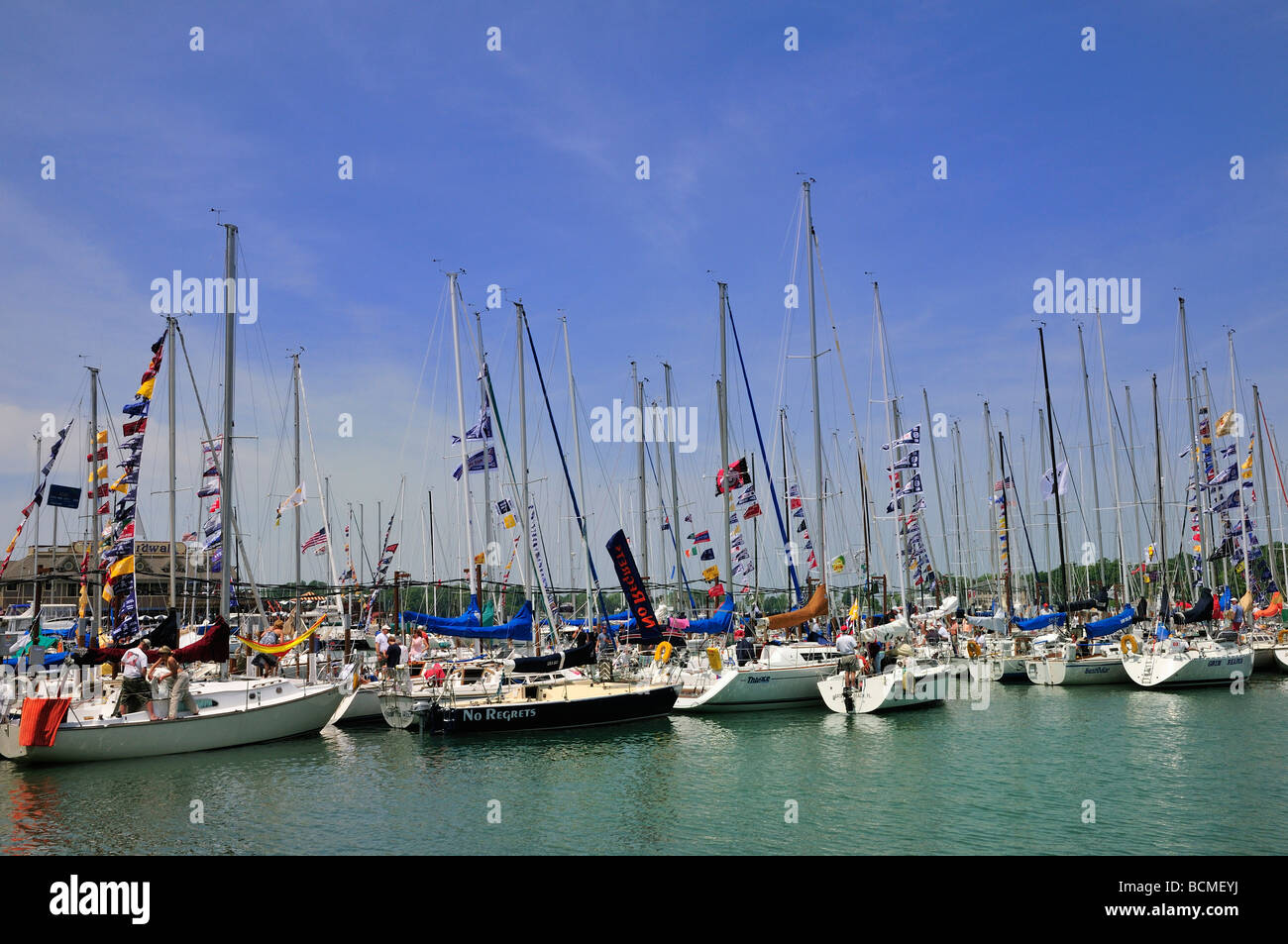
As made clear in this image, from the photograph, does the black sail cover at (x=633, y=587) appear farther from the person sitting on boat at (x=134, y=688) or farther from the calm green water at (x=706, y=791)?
the person sitting on boat at (x=134, y=688)

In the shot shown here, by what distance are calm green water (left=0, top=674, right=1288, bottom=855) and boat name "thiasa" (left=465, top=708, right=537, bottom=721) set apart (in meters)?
0.75

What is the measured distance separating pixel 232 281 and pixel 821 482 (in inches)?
996

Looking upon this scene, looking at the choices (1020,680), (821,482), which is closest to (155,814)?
(821,482)

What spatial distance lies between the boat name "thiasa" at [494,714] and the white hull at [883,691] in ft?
37.8

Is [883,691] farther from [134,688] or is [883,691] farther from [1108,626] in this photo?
[134,688]

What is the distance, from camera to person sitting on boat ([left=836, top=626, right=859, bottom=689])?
33.9 m

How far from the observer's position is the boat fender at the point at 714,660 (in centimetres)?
3531

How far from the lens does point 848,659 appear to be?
35656 mm

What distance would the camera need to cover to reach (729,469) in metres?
39.4
